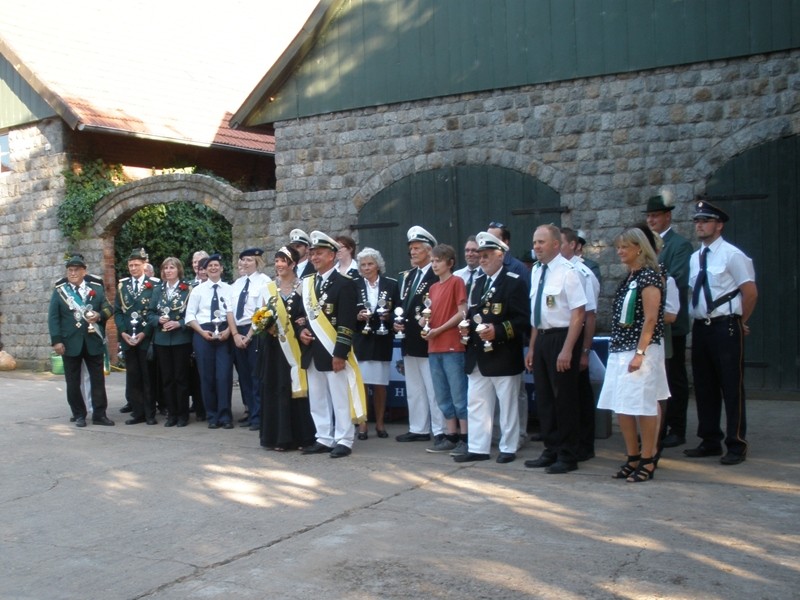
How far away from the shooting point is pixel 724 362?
7340 mm

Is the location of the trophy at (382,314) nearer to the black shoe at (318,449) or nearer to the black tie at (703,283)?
the black shoe at (318,449)

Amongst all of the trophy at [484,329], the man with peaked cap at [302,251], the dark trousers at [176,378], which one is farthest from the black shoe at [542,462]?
the dark trousers at [176,378]

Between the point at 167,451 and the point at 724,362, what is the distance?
4.94 meters

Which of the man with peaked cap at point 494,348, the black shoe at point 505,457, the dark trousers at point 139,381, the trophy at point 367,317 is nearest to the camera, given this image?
the man with peaked cap at point 494,348

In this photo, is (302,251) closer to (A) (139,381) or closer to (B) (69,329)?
(A) (139,381)

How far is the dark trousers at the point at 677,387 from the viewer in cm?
796

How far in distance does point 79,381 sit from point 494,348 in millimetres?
5180

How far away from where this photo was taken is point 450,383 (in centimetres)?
822

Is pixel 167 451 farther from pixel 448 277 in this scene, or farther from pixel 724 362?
pixel 724 362

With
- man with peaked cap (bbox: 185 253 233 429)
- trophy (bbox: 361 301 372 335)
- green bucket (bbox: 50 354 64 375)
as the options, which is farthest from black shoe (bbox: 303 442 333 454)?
green bucket (bbox: 50 354 64 375)

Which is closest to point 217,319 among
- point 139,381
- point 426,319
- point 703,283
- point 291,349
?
point 139,381

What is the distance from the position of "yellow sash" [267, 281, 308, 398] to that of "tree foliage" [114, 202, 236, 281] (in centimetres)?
988

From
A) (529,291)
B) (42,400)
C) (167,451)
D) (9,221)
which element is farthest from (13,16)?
(529,291)

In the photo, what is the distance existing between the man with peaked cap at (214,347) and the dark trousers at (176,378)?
24cm
